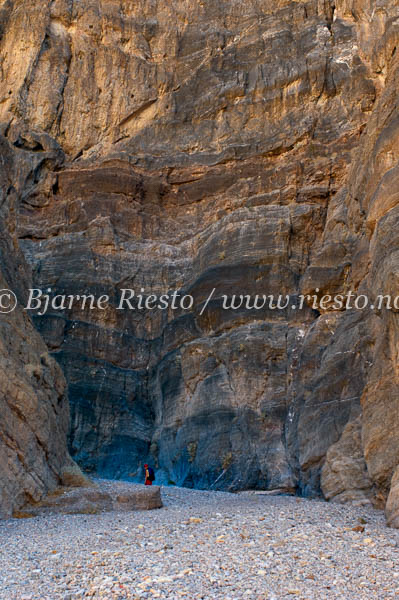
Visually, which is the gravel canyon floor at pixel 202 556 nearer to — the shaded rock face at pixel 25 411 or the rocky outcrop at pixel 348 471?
the shaded rock face at pixel 25 411

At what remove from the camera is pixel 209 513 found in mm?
15203

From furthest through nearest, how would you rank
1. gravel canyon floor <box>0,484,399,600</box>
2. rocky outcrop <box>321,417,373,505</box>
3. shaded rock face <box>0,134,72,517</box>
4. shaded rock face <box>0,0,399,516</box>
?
shaded rock face <box>0,0,399,516</box>
rocky outcrop <box>321,417,373,505</box>
shaded rock face <box>0,134,72,517</box>
gravel canyon floor <box>0,484,399,600</box>

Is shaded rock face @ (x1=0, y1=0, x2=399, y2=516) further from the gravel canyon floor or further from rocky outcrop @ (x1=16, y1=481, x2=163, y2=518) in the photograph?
rocky outcrop @ (x1=16, y1=481, x2=163, y2=518)

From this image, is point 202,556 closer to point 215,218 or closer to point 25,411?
point 25,411

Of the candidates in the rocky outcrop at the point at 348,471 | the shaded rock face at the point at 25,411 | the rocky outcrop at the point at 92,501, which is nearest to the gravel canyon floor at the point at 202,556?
the rocky outcrop at the point at 92,501

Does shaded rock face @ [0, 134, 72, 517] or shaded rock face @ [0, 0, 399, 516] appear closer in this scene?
shaded rock face @ [0, 134, 72, 517]

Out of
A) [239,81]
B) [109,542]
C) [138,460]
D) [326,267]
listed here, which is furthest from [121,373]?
[109,542]

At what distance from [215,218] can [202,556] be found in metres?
23.8

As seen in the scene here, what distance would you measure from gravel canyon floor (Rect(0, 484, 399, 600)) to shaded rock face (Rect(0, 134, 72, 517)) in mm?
1316

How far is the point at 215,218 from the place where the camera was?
32.4 metres

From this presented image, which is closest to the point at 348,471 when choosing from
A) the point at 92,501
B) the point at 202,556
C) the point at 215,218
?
the point at 92,501

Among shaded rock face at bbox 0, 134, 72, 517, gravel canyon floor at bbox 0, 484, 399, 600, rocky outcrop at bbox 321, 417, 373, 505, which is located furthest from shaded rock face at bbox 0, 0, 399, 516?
shaded rock face at bbox 0, 134, 72, 517

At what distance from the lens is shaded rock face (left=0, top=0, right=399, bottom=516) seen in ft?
72.0

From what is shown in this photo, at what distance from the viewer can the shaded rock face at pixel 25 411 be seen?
1527 cm
